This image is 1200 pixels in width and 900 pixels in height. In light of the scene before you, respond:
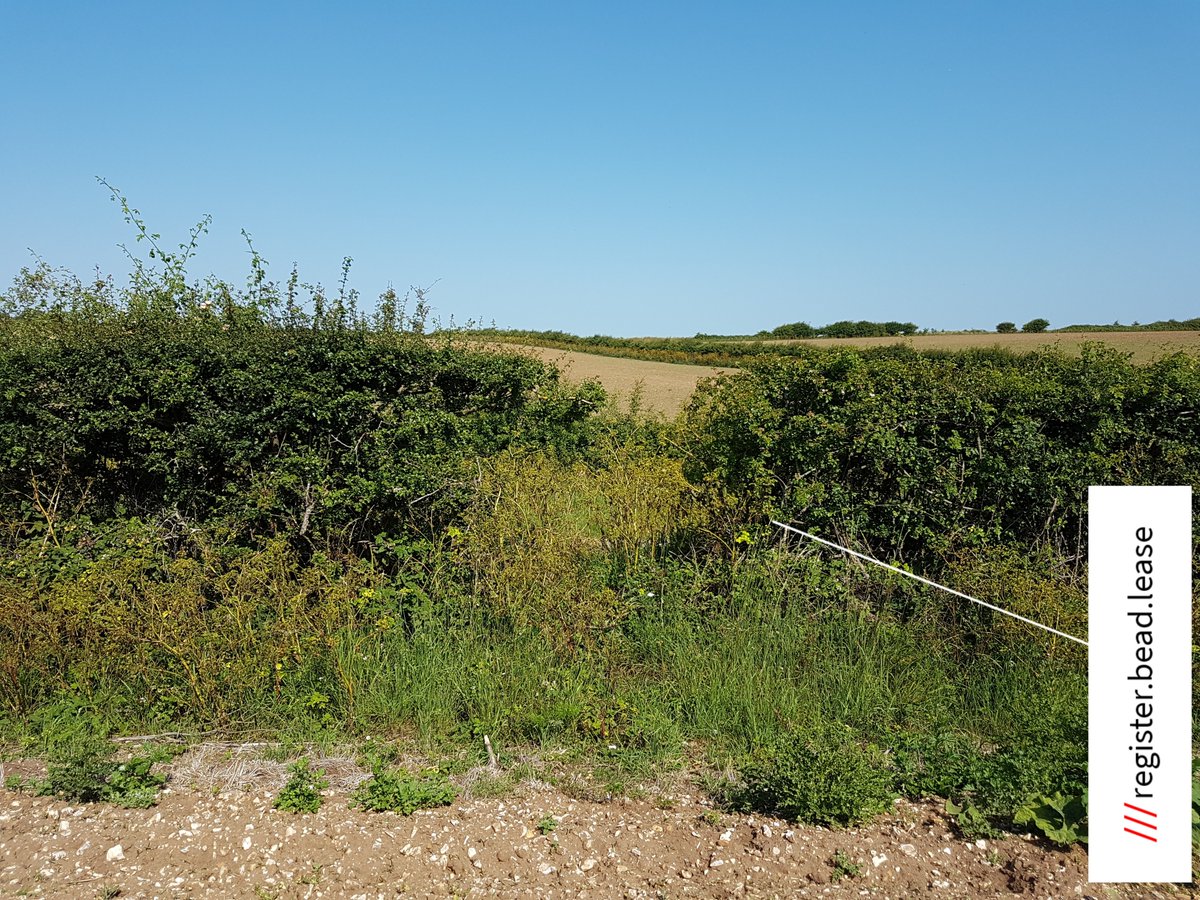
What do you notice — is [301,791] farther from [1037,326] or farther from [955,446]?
[1037,326]

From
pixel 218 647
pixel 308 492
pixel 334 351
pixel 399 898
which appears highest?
pixel 334 351

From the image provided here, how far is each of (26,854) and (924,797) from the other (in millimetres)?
4130

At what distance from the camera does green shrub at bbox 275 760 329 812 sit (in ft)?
13.1

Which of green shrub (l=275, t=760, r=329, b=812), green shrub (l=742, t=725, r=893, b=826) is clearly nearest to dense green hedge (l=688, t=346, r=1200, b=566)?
green shrub (l=742, t=725, r=893, b=826)

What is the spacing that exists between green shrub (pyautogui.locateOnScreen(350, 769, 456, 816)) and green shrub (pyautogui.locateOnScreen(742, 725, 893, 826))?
147 cm

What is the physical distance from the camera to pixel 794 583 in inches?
236

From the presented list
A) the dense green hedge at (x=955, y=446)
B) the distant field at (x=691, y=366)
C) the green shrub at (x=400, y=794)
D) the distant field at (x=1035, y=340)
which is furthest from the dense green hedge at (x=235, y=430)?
the distant field at (x=1035, y=340)

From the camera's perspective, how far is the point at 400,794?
4.04 metres

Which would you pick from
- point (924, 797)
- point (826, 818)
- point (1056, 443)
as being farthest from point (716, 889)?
point (1056, 443)

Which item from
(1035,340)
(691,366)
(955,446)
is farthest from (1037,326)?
(955,446)

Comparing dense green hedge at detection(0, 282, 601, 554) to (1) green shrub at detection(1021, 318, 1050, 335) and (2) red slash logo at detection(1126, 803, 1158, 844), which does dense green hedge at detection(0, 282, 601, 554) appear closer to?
(2) red slash logo at detection(1126, 803, 1158, 844)

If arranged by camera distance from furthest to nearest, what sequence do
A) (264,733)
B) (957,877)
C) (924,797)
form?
(264,733)
(924,797)
(957,877)

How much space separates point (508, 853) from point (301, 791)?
1.11m

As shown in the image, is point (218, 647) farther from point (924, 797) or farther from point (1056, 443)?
point (1056, 443)
